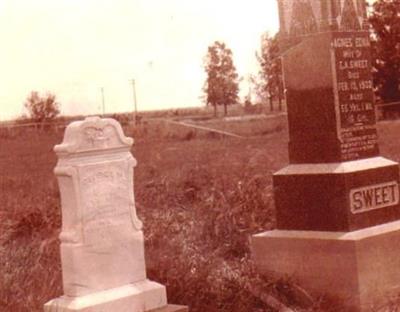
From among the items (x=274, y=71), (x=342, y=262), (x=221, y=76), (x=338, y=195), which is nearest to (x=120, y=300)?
(x=342, y=262)

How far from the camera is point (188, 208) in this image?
11.8 metres

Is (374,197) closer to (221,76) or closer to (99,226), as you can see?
(99,226)

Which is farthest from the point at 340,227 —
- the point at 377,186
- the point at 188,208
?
the point at 188,208

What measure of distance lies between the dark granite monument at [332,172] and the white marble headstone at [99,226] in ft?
5.82

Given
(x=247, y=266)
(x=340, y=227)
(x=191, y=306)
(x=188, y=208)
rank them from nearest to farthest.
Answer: (x=191, y=306) → (x=340, y=227) → (x=247, y=266) → (x=188, y=208)

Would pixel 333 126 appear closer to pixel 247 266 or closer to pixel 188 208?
pixel 247 266

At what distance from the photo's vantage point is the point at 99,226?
20.3 ft

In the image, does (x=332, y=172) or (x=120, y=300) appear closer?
(x=120, y=300)

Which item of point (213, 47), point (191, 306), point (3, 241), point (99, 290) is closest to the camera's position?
point (99, 290)

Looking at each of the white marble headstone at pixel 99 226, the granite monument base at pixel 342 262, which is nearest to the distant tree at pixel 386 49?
the granite monument base at pixel 342 262

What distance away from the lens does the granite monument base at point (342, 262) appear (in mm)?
7258

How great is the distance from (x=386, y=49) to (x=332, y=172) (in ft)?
145

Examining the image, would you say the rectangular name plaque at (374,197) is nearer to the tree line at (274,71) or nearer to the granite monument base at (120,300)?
the granite monument base at (120,300)

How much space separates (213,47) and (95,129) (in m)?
57.7
